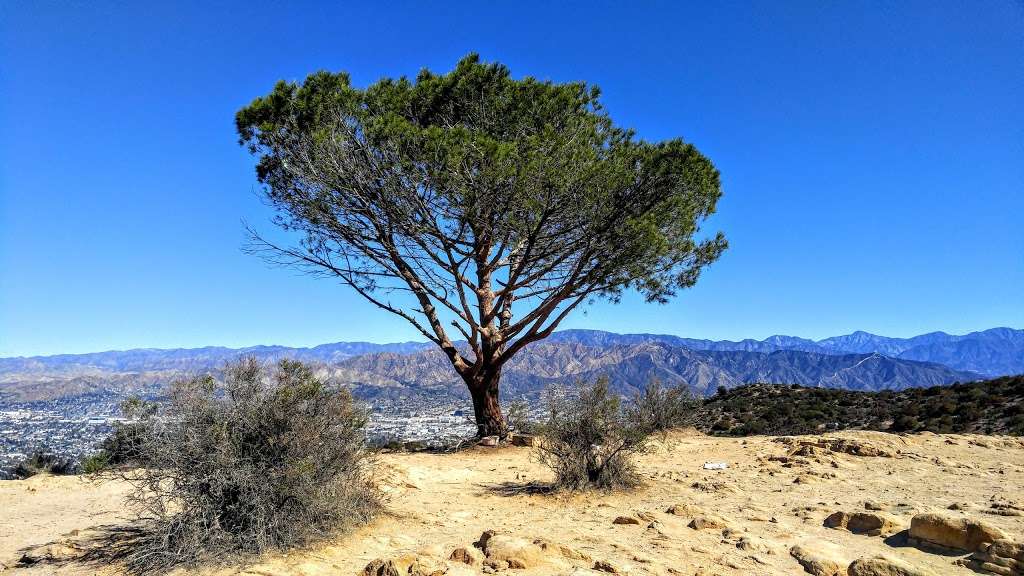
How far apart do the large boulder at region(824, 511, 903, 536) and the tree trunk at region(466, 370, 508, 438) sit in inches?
349

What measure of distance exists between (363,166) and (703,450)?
33.8 feet

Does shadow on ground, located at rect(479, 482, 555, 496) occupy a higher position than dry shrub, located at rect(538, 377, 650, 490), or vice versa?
dry shrub, located at rect(538, 377, 650, 490)

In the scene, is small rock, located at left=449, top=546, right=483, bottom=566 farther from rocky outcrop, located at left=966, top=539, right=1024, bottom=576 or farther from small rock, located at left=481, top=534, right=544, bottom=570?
rocky outcrop, located at left=966, top=539, right=1024, bottom=576

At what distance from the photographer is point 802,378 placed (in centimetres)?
12000

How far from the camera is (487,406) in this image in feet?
46.1

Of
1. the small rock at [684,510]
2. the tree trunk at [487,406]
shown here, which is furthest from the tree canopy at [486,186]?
the small rock at [684,510]

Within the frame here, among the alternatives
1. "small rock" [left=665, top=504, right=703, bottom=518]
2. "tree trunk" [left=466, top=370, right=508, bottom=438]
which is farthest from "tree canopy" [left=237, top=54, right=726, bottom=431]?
"small rock" [left=665, top=504, right=703, bottom=518]

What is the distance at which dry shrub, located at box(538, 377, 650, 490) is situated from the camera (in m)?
8.08

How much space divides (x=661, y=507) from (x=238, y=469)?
16.3 ft

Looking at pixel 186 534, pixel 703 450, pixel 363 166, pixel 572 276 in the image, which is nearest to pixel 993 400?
pixel 703 450

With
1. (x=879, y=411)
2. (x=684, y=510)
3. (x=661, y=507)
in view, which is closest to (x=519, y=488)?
(x=661, y=507)

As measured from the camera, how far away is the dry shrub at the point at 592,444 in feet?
26.5

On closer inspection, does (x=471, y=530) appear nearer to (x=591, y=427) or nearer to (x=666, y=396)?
(x=591, y=427)

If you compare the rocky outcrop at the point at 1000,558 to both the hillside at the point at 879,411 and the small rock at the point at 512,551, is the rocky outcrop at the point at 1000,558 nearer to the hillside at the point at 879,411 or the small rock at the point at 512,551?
the small rock at the point at 512,551
